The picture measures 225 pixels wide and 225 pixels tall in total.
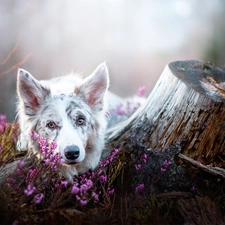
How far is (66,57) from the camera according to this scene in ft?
31.8

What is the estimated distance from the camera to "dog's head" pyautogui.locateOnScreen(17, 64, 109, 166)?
11.6 ft

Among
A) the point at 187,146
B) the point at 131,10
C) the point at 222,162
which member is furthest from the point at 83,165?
the point at 131,10

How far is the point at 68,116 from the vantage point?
3.71 m

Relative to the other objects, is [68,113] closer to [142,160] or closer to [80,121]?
[80,121]

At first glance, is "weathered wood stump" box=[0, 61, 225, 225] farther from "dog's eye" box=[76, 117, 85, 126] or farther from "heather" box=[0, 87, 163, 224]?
"dog's eye" box=[76, 117, 85, 126]

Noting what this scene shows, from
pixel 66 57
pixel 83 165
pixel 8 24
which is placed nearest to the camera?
pixel 83 165

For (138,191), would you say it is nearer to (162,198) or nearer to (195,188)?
(162,198)

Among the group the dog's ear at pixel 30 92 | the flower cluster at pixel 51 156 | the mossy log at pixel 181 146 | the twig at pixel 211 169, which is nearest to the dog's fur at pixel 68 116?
the dog's ear at pixel 30 92

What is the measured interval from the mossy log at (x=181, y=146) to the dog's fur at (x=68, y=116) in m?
0.33

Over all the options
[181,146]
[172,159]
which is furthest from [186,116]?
[172,159]

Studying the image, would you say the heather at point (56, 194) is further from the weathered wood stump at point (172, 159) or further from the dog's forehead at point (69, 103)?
the dog's forehead at point (69, 103)

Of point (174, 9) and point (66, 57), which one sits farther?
point (174, 9)

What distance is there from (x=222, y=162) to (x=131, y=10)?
6.99 metres

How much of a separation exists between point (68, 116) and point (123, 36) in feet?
22.3
